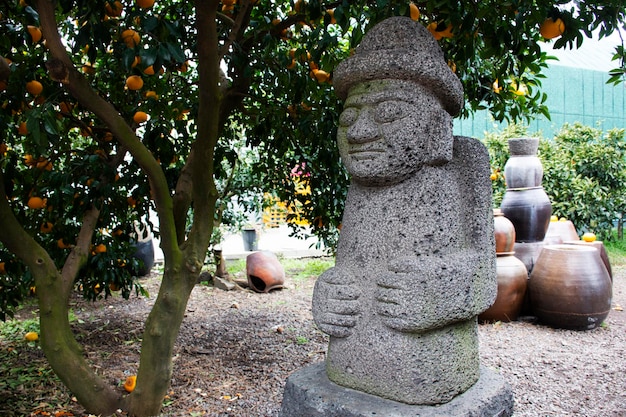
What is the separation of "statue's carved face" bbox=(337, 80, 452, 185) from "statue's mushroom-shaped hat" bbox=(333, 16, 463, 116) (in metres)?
0.04

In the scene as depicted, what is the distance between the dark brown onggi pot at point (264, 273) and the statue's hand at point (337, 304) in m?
4.29

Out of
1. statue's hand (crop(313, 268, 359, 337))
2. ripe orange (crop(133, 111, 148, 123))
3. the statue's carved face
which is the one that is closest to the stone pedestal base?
statue's hand (crop(313, 268, 359, 337))

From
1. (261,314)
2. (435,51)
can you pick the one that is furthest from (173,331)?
(261,314)

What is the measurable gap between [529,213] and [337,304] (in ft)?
13.8

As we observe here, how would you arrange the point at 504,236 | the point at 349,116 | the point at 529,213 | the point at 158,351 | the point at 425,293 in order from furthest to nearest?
the point at 529,213, the point at 504,236, the point at 158,351, the point at 349,116, the point at 425,293

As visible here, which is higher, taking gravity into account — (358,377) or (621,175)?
(621,175)

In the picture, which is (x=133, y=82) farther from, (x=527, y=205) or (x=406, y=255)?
(x=527, y=205)

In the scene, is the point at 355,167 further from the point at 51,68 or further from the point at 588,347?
the point at 588,347

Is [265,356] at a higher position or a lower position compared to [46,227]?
lower

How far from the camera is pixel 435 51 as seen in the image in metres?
1.93

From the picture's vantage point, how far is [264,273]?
6191 millimetres

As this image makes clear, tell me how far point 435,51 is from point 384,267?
2.67 feet

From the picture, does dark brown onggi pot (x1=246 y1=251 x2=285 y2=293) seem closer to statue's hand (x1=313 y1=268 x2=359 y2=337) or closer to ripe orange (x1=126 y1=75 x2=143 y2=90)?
ripe orange (x1=126 y1=75 x2=143 y2=90)

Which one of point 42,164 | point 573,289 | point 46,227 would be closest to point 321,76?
point 42,164
